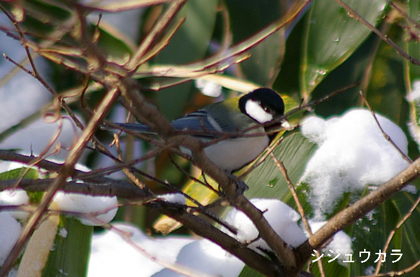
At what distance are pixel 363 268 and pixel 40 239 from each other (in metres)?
0.72

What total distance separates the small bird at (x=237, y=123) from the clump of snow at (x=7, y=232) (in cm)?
44

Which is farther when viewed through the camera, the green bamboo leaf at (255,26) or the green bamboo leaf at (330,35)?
the green bamboo leaf at (255,26)

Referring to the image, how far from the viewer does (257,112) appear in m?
1.57

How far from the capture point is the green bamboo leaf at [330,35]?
5.36 ft

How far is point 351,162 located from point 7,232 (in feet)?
2.61

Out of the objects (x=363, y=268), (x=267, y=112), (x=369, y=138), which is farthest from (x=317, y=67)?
(x=363, y=268)

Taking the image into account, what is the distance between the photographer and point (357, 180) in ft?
4.28

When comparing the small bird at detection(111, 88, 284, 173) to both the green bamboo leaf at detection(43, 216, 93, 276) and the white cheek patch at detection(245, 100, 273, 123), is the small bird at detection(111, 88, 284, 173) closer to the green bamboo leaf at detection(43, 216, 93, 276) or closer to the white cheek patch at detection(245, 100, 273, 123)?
the white cheek patch at detection(245, 100, 273, 123)

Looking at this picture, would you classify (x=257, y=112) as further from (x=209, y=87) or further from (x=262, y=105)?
(x=209, y=87)

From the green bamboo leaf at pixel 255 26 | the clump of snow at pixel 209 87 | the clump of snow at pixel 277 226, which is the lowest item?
the clump of snow at pixel 277 226

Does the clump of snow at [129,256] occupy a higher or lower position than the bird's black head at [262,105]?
lower

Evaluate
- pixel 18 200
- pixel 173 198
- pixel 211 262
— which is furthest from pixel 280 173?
pixel 18 200

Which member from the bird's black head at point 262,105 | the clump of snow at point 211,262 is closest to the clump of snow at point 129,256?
the clump of snow at point 211,262

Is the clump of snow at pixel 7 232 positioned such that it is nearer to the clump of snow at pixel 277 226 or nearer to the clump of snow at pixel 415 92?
the clump of snow at pixel 277 226
